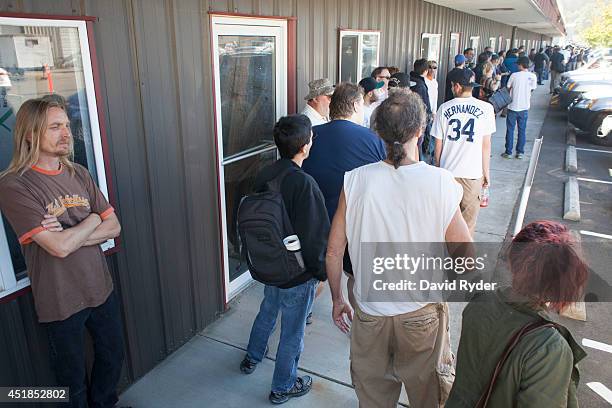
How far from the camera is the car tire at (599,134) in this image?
10.3m

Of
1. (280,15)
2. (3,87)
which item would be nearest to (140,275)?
(3,87)

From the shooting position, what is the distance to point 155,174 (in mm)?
2883

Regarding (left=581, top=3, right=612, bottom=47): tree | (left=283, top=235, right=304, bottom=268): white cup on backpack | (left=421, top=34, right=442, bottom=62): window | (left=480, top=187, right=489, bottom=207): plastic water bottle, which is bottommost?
(left=480, top=187, right=489, bottom=207): plastic water bottle

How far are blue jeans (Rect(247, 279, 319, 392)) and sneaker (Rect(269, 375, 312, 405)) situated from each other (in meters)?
0.03

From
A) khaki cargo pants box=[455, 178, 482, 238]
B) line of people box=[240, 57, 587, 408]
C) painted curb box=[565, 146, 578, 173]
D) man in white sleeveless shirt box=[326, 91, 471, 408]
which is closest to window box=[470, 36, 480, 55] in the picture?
painted curb box=[565, 146, 578, 173]

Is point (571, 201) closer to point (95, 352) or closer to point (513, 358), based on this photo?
point (513, 358)

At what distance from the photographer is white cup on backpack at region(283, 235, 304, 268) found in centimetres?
241

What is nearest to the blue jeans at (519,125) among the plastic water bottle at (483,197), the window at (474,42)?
the plastic water bottle at (483,197)

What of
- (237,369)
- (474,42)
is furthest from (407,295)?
(474,42)

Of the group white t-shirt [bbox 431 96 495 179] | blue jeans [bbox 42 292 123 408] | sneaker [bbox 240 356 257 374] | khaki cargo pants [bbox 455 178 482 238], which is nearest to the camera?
blue jeans [bbox 42 292 123 408]

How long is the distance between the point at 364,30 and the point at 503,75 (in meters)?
7.82

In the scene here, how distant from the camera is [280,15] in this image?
3988mm

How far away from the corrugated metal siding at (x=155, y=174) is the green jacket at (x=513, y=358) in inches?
77.0

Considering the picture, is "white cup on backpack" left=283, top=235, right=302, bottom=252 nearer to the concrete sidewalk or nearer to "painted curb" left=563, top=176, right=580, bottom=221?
the concrete sidewalk
